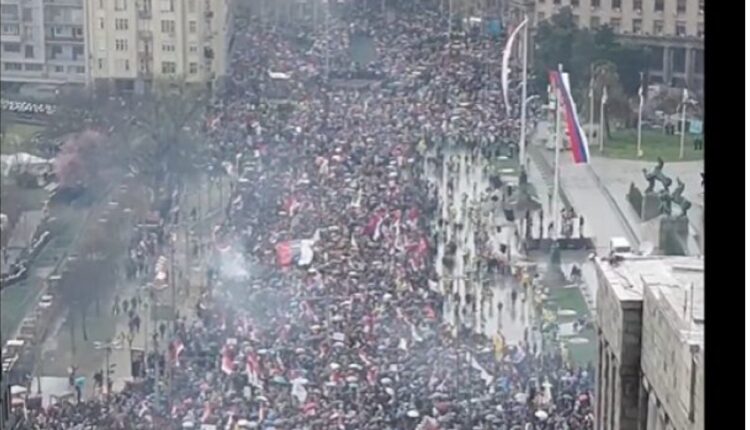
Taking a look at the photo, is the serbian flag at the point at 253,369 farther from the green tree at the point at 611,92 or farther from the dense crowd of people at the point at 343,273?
the green tree at the point at 611,92

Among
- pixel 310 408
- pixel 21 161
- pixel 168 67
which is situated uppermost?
pixel 168 67

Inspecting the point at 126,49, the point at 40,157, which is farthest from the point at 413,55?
the point at 40,157

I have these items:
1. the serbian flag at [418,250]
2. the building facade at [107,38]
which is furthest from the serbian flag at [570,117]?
the building facade at [107,38]

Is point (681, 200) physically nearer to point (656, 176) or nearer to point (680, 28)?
point (656, 176)

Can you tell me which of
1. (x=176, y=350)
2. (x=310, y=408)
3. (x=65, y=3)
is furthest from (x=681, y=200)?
(x=65, y=3)

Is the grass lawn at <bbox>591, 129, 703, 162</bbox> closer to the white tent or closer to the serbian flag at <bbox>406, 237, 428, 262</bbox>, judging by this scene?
the serbian flag at <bbox>406, 237, 428, 262</bbox>

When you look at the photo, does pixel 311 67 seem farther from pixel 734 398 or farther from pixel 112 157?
pixel 734 398

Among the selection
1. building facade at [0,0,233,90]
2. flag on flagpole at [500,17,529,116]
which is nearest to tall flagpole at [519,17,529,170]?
flag on flagpole at [500,17,529,116]

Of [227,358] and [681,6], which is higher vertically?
[681,6]
